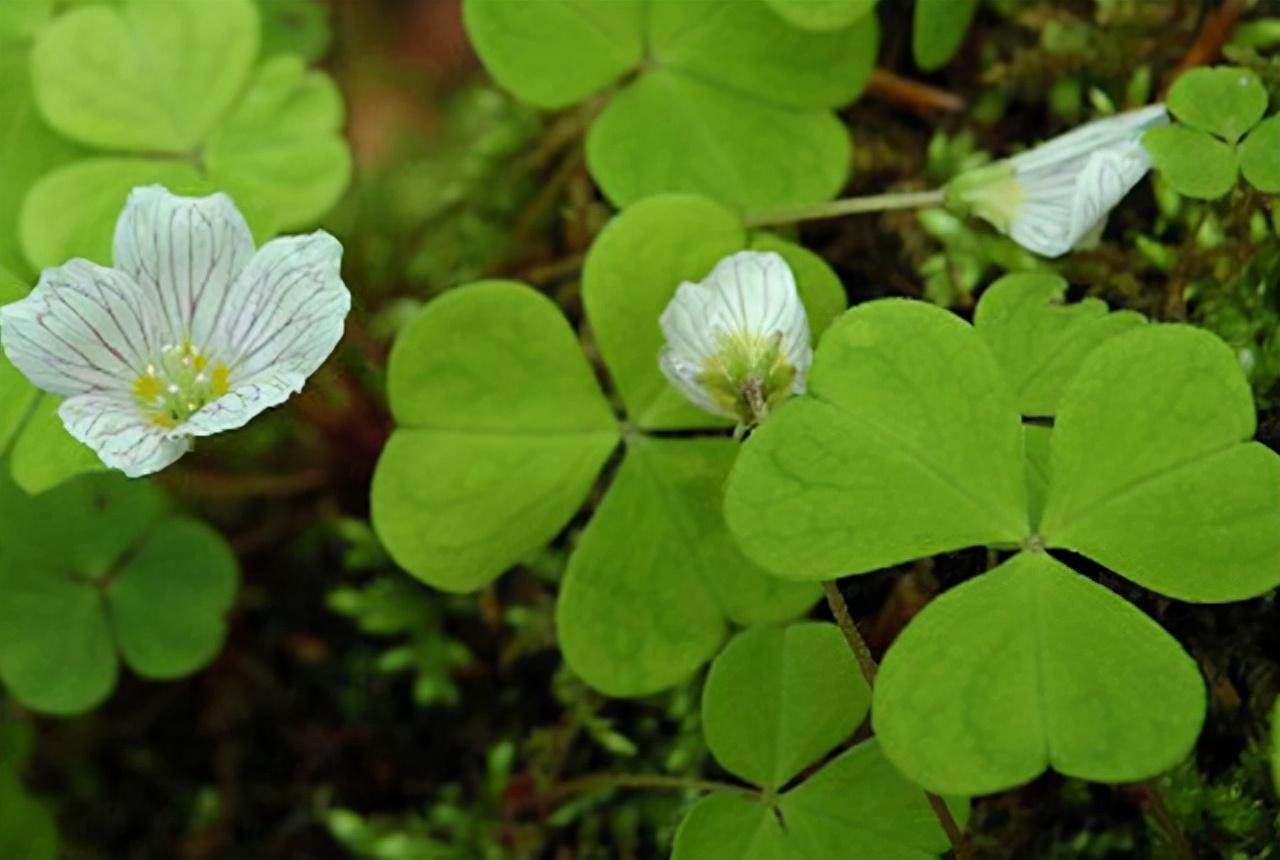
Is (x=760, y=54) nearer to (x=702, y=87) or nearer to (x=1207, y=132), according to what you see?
(x=702, y=87)

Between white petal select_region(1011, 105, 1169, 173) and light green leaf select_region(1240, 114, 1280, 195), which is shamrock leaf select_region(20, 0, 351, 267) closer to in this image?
white petal select_region(1011, 105, 1169, 173)

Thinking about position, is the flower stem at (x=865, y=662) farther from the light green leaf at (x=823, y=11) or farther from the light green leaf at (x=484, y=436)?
the light green leaf at (x=823, y=11)

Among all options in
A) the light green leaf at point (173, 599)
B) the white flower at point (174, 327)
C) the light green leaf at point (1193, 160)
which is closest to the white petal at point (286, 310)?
the white flower at point (174, 327)

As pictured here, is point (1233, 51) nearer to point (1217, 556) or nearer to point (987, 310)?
point (987, 310)

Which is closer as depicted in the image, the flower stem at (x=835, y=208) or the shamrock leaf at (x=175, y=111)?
the flower stem at (x=835, y=208)

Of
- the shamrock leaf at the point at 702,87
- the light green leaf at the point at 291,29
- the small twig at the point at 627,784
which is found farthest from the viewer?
the light green leaf at the point at 291,29

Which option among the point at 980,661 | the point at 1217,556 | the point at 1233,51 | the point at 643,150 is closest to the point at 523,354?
the point at 643,150
